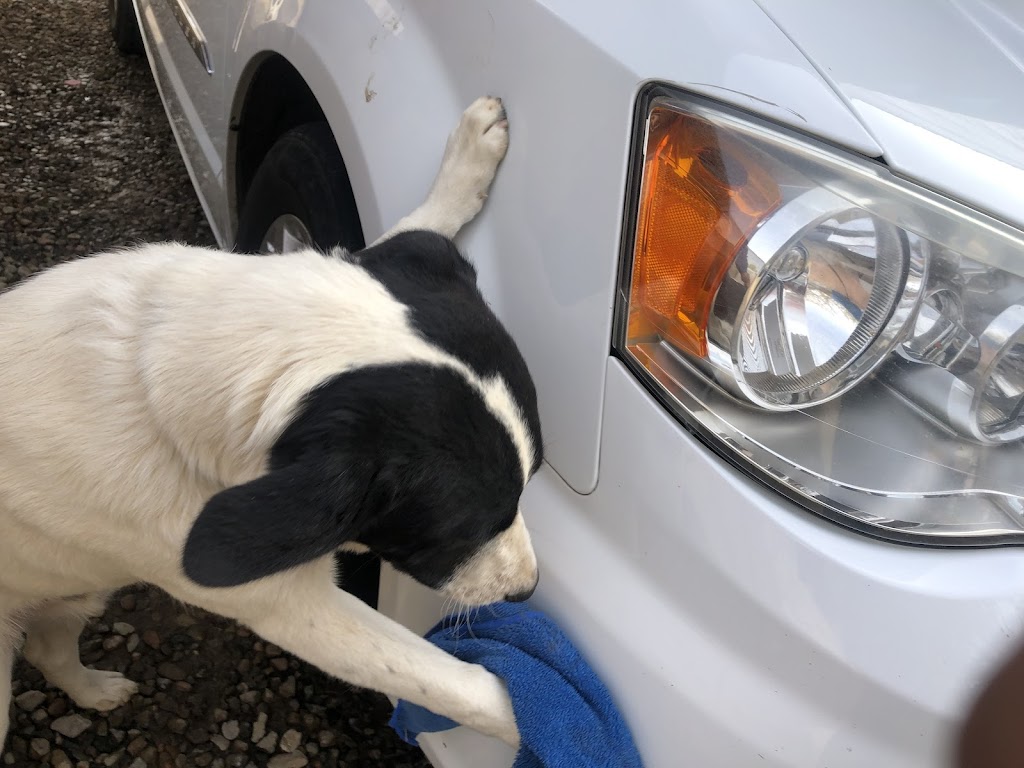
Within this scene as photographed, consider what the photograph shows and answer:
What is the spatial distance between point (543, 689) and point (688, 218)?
85cm

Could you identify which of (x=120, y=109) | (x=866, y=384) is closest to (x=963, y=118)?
(x=866, y=384)

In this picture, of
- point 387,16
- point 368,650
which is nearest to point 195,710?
point 368,650

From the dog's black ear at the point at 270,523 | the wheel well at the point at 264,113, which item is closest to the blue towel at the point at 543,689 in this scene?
the dog's black ear at the point at 270,523

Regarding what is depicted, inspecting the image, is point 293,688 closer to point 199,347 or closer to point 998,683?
point 199,347

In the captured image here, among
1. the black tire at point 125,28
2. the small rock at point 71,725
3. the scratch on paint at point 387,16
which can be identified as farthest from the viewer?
the black tire at point 125,28

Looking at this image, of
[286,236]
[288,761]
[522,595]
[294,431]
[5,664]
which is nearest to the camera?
[294,431]

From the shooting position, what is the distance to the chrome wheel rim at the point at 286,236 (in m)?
2.44

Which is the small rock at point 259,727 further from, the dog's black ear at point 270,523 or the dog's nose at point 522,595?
the dog's black ear at point 270,523

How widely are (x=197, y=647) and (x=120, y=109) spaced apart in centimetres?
399

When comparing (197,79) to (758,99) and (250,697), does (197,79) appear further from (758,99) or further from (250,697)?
(758,99)

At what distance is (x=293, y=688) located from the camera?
2613 millimetres

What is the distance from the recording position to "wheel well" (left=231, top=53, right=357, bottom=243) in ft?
8.32

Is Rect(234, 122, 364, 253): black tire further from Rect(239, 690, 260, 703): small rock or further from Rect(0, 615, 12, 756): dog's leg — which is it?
Rect(239, 690, 260, 703): small rock

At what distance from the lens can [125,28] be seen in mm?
5762
